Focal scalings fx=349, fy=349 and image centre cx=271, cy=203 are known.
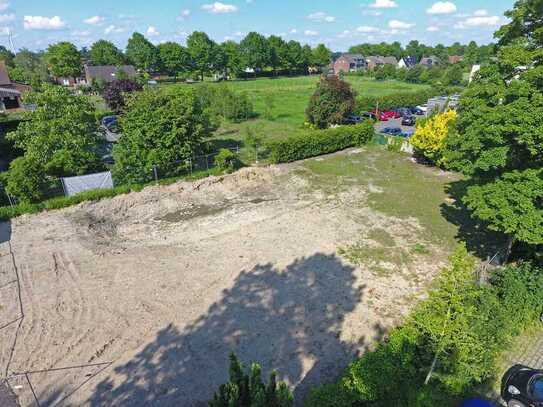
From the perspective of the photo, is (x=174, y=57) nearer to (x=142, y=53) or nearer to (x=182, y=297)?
(x=142, y=53)

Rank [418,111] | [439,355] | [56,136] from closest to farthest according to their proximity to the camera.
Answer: [439,355]
[56,136]
[418,111]

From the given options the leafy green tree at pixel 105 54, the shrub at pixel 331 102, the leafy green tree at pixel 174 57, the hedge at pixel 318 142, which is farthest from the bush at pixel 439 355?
the leafy green tree at pixel 105 54

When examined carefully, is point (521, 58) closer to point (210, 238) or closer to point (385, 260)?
point (385, 260)

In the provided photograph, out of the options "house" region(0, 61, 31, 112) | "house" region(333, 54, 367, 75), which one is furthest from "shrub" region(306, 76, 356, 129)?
"house" region(333, 54, 367, 75)

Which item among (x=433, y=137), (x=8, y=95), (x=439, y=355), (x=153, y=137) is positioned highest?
(x=8, y=95)

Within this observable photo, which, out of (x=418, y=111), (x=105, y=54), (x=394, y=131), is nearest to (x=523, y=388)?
(x=394, y=131)

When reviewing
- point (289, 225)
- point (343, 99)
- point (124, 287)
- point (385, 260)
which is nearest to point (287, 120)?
point (343, 99)
